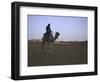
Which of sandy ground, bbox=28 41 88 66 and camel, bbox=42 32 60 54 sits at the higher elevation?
camel, bbox=42 32 60 54

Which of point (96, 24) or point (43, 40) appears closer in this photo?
point (43, 40)

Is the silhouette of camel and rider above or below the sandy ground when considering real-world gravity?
above

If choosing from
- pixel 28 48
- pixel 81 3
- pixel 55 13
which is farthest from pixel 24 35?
pixel 81 3

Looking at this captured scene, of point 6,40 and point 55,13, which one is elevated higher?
point 55,13

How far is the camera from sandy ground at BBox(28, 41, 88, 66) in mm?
1157

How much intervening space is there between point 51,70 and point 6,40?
24 cm

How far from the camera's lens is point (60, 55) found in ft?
3.96

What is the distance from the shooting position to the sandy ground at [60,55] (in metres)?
1.16

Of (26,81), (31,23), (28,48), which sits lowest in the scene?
(26,81)

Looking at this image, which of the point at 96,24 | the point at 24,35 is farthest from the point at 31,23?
the point at 96,24

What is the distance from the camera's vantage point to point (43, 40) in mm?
1174

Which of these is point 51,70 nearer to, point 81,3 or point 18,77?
point 18,77

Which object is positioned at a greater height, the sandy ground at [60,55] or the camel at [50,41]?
the camel at [50,41]

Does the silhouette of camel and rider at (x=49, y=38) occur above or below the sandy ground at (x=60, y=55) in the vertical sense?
above
